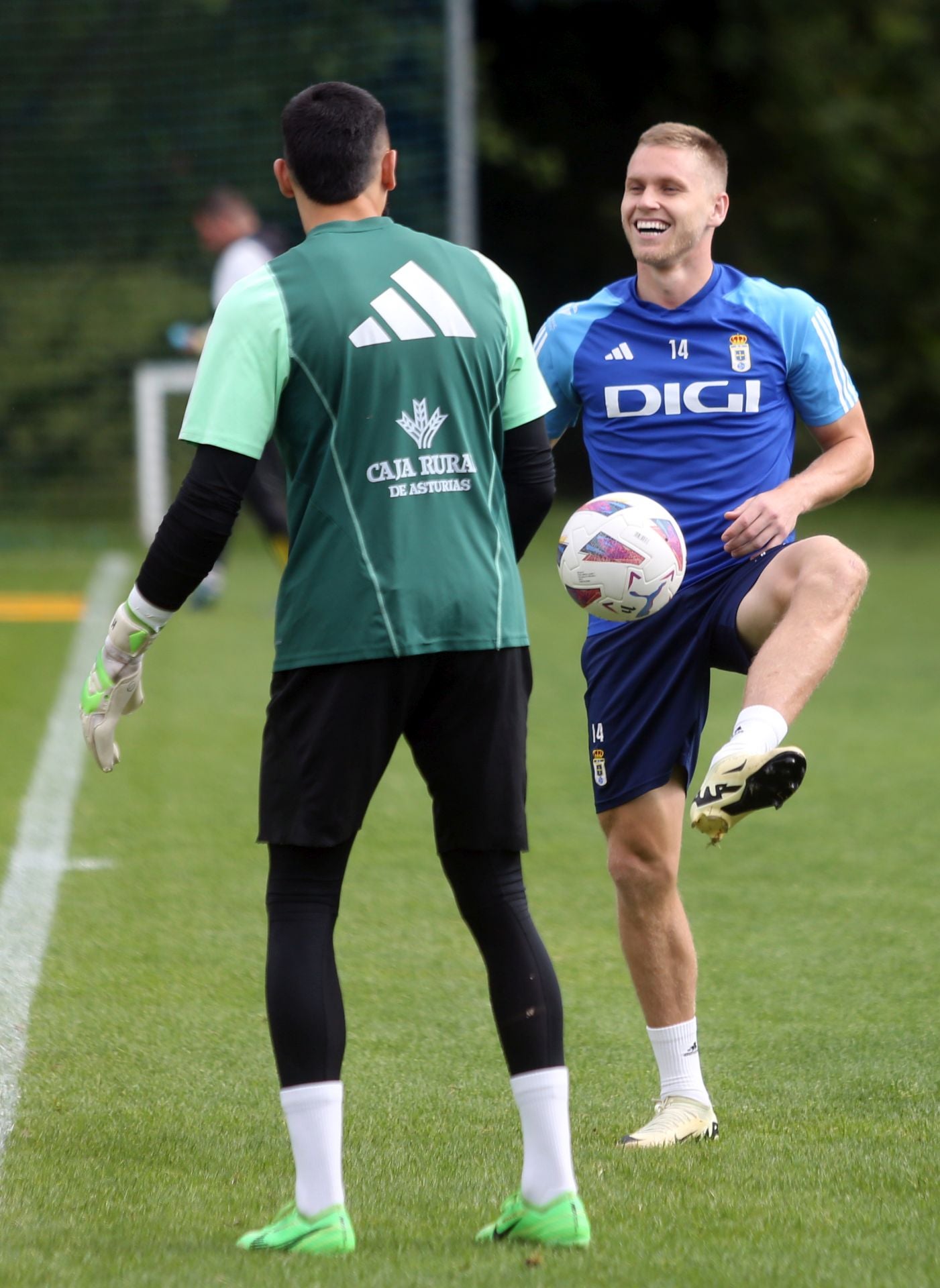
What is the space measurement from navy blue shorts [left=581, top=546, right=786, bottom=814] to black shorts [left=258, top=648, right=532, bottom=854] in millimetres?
801

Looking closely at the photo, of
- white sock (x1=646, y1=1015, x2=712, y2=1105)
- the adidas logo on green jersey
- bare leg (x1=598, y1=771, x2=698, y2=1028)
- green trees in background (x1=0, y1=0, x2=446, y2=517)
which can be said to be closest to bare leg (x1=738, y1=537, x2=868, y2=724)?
bare leg (x1=598, y1=771, x2=698, y2=1028)

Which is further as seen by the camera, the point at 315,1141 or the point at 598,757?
the point at 598,757

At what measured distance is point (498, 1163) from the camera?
364 cm

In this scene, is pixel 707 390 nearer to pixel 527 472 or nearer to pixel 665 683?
pixel 665 683

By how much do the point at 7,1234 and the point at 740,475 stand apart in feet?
7.53

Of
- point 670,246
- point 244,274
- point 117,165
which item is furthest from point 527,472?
point 117,165

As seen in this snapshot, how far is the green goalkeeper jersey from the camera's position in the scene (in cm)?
304

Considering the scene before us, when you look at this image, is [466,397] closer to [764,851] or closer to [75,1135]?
[75,1135]

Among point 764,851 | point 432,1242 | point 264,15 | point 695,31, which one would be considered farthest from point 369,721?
point 695,31

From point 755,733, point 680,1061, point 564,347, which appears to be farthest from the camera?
point 564,347

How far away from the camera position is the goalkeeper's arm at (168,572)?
3080 mm

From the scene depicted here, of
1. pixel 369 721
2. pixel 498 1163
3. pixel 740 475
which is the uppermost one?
pixel 740 475

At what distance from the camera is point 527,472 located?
11.0 ft

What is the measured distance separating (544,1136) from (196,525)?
48.9 inches
